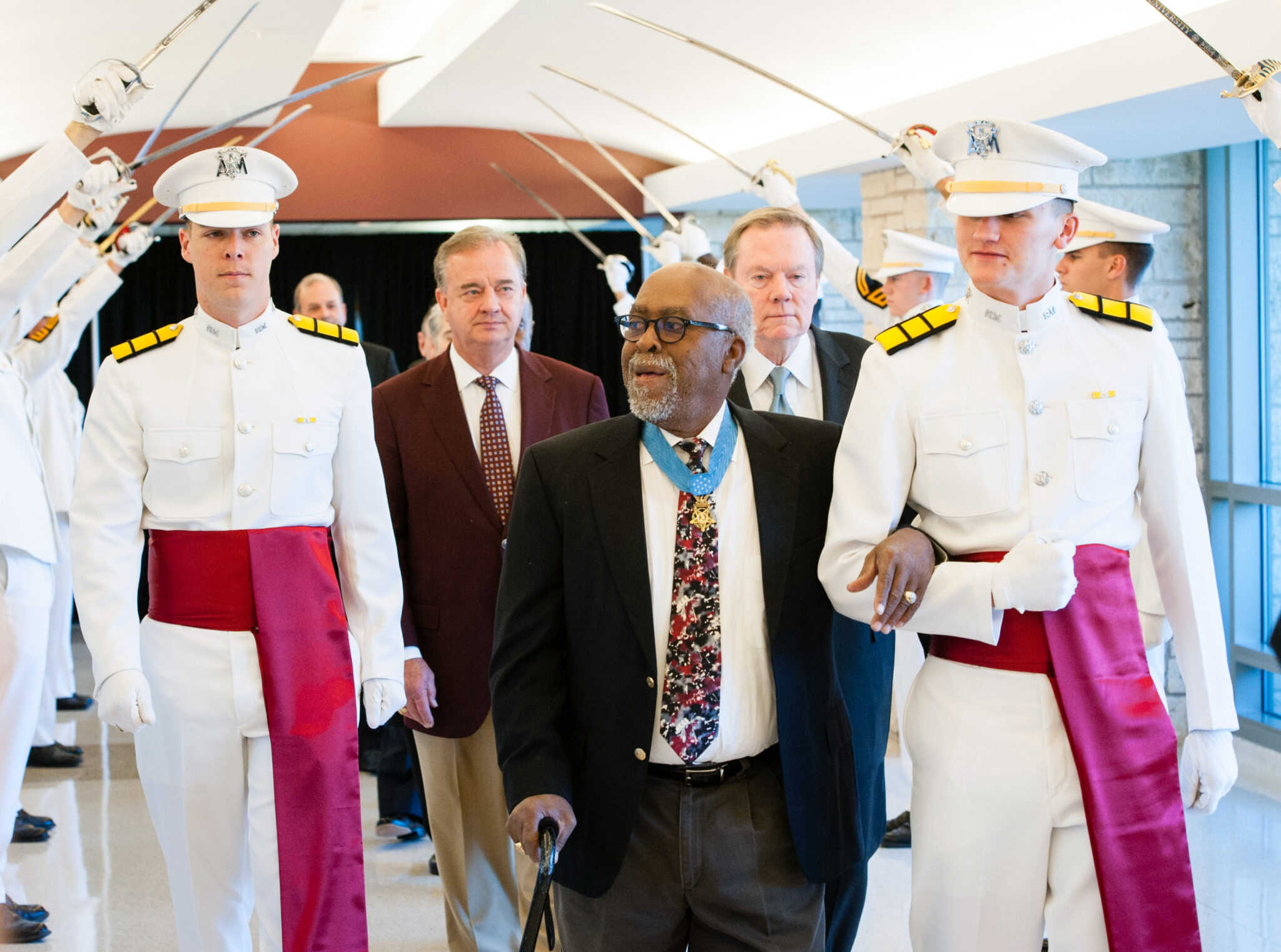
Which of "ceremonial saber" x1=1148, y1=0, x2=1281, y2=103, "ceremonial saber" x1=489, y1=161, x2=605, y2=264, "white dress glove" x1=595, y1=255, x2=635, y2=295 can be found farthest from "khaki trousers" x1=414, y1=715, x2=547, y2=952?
"ceremonial saber" x1=489, y1=161, x2=605, y2=264

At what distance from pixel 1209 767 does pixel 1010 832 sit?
0.36m

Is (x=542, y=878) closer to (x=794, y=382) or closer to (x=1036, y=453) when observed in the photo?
(x=1036, y=453)

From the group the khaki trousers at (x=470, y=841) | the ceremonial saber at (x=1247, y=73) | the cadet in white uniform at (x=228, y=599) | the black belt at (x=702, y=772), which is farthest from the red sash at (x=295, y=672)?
the ceremonial saber at (x=1247, y=73)

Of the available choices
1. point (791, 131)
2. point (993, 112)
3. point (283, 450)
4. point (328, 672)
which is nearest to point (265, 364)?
point (283, 450)

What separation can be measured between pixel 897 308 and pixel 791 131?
2383 mm

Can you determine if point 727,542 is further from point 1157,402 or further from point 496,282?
point 496,282

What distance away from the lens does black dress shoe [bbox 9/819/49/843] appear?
166 inches

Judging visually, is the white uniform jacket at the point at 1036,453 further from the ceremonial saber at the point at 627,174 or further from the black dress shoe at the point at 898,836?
the black dress shoe at the point at 898,836

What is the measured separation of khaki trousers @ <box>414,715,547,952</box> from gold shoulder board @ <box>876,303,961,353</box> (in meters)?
1.43

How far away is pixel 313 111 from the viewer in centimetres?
802

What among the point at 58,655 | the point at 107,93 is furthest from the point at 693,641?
the point at 58,655

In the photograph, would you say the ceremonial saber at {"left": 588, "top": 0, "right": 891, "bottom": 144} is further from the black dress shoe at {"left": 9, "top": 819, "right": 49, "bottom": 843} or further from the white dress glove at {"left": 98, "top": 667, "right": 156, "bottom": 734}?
the black dress shoe at {"left": 9, "top": 819, "right": 49, "bottom": 843}

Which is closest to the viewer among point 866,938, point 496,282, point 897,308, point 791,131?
point 496,282

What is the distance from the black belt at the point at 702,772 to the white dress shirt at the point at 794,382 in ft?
3.84
